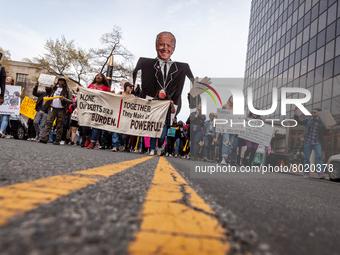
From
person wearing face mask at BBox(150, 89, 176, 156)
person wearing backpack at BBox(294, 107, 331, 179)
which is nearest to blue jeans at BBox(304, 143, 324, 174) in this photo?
person wearing backpack at BBox(294, 107, 331, 179)

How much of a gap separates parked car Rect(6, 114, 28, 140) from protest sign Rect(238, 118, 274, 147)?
9296mm

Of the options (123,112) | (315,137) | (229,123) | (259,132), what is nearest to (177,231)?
(259,132)

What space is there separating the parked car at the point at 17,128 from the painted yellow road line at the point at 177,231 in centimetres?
1107

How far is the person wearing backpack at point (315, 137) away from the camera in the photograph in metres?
5.89

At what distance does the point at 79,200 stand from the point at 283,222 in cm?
93

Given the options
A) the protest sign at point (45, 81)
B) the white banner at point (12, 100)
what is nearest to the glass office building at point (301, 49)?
the protest sign at point (45, 81)

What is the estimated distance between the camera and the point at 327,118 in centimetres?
590

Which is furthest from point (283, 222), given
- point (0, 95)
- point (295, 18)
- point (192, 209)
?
point (295, 18)

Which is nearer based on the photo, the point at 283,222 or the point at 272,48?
the point at 283,222

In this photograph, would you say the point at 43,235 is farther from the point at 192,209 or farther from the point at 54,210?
the point at 192,209

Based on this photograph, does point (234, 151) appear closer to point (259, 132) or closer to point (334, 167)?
point (259, 132)

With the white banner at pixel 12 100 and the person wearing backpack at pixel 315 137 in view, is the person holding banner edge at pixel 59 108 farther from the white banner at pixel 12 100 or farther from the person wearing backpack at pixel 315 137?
the person wearing backpack at pixel 315 137

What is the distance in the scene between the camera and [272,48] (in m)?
30.0

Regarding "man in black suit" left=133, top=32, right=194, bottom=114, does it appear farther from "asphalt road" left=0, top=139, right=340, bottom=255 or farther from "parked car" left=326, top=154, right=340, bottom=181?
"asphalt road" left=0, top=139, right=340, bottom=255
